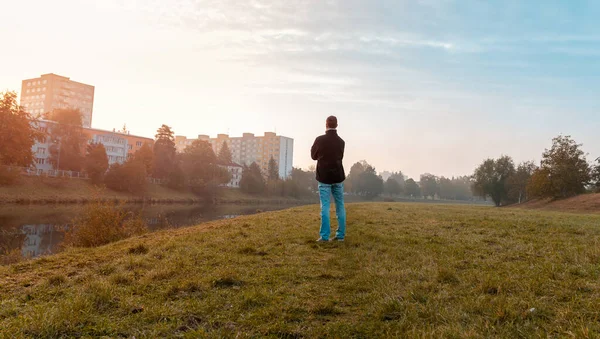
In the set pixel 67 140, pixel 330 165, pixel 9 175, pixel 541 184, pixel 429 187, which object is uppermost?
pixel 67 140

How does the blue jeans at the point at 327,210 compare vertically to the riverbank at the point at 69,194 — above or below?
above

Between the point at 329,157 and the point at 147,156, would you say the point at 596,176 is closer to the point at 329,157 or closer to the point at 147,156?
the point at 329,157

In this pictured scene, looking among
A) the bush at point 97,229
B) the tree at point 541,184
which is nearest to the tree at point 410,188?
the tree at point 541,184

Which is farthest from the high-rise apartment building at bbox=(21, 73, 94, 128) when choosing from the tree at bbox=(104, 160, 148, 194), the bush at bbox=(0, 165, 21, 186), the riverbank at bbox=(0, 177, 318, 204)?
the bush at bbox=(0, 165, 21, 186)

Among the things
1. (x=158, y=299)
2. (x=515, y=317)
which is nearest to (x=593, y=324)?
(x=515, y=317)

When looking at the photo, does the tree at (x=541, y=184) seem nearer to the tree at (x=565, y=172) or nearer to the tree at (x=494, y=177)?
the tree at (x=565, y=172)

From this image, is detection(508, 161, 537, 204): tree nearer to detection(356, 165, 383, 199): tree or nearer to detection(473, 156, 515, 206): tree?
detection(473, 156, 515, 206): tree

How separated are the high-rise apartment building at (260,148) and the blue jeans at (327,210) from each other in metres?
150

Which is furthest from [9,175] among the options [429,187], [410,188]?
[429,187]

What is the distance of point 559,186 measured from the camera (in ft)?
145

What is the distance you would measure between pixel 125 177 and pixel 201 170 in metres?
18.8

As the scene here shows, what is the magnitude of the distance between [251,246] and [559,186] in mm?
49840

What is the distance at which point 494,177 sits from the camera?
210 ft

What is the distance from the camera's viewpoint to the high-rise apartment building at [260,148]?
162000mm
